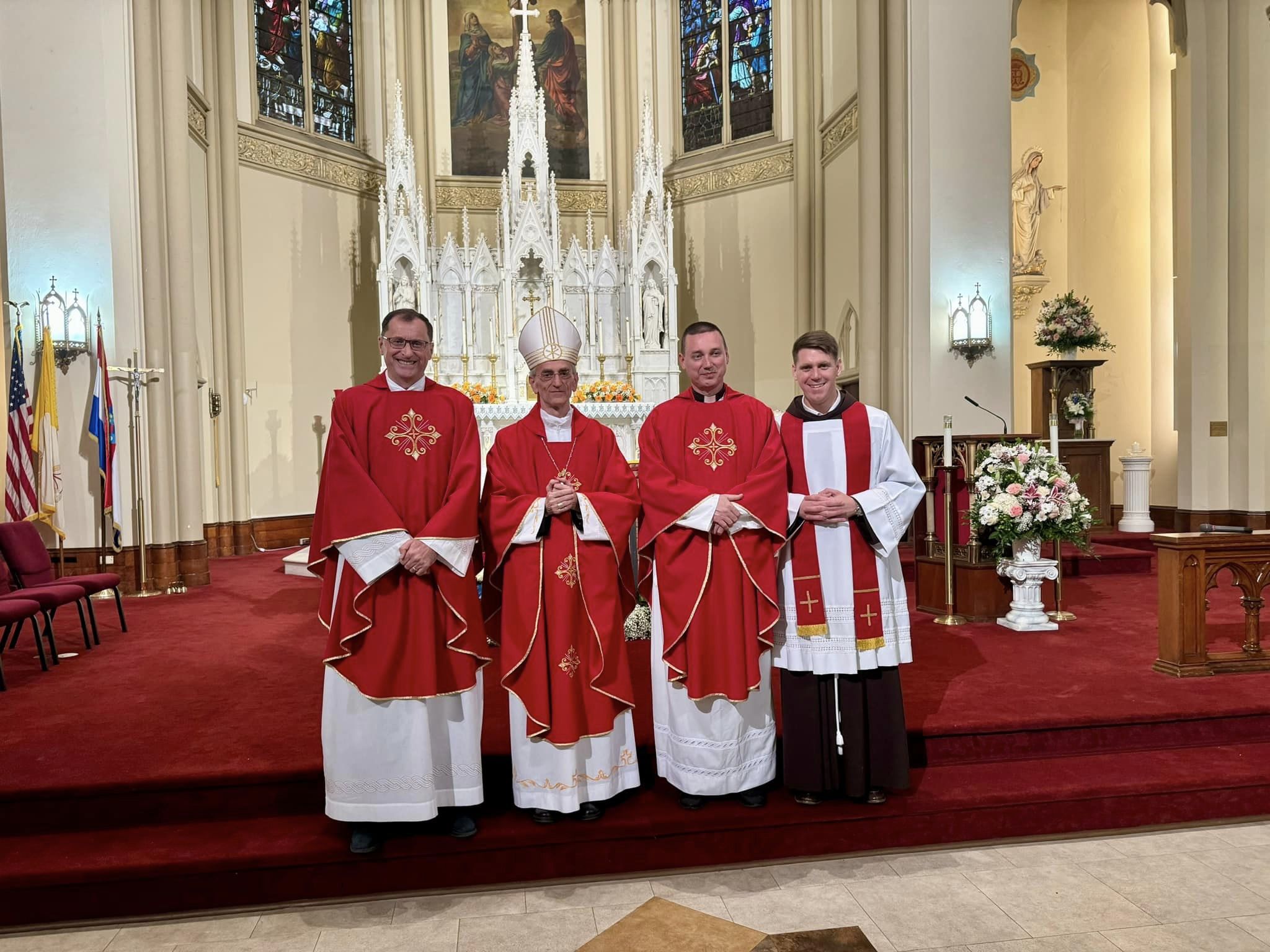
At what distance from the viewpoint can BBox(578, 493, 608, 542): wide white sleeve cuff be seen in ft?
11.5

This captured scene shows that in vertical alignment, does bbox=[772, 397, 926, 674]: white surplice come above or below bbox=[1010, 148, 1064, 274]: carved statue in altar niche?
below

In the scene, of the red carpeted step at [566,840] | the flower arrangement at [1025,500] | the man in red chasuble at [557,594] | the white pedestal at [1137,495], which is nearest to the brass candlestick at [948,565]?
the flower arrangement at [1025,500]

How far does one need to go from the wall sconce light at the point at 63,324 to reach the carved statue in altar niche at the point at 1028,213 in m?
11.2

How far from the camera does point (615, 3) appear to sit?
49.5ft

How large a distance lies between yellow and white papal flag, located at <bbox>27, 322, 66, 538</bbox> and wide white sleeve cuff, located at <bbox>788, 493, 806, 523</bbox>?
6864 mm

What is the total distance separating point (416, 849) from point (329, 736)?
20.7 inches

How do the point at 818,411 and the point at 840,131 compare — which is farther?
the point at 840,131

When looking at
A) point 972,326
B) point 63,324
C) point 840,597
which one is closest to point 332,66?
point 63,324

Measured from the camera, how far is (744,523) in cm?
354

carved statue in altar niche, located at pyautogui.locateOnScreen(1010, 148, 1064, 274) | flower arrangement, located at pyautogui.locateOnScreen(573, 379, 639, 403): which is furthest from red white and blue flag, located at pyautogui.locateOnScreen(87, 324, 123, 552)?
carved statue in altar niche, located at pyautogui.locateOnScreen(1010, 148, 1064, 274)

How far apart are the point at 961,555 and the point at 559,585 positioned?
4.39 metres

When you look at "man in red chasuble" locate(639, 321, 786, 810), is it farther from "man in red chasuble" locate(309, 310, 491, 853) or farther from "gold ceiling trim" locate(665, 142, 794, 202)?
"gold ceiling trim" locate(665, 142, 794, 202)

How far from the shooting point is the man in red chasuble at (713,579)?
3.51 metres

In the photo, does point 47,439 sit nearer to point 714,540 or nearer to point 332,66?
point 714,540
